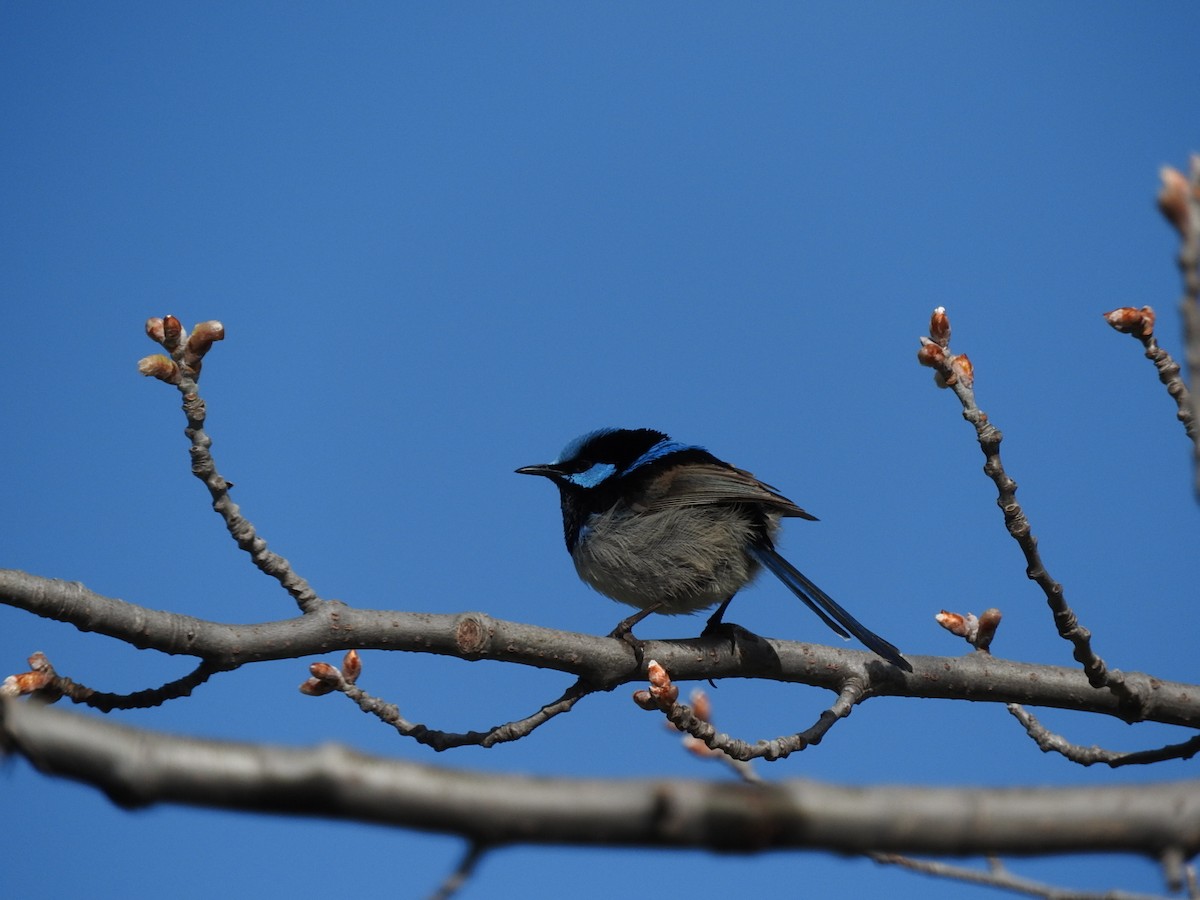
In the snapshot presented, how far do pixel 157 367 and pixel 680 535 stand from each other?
314 cm

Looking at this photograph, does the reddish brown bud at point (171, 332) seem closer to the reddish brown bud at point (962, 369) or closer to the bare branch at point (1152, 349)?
the reddish brown bud at point (962, 369)

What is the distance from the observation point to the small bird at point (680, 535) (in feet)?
20.5

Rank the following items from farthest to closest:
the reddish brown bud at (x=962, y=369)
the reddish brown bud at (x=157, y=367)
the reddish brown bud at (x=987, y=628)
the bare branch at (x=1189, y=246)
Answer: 1. the reddish brown bud at (x=987, y=628)
2. the reddish brown bud at (x=962, y=369)
3. the reddish brown bud at (x=157, y=367)
4. the bare branch at (x=1189, y=246)

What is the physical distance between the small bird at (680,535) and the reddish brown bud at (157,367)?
2.77 m

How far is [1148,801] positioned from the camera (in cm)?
173

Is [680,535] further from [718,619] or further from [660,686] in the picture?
[660,686]

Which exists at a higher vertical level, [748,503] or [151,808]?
[748,503]

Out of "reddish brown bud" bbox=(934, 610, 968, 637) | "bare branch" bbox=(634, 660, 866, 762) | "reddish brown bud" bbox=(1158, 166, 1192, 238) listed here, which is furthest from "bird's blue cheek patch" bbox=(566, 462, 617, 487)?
"reddish brown bud" bbox=(1158, 166, 1192, 238)

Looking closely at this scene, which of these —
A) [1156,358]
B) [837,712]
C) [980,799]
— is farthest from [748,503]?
[980,799]

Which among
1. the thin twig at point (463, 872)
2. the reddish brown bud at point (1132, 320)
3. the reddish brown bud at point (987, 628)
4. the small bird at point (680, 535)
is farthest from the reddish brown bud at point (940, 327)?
the thin twig at point (463, 872)

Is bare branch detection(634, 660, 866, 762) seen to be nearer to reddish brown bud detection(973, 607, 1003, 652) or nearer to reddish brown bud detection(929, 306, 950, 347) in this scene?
reddish brown bud detection(973, 607, 1003, 652)

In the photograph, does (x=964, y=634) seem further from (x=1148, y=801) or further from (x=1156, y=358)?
(x=1148, y=801)

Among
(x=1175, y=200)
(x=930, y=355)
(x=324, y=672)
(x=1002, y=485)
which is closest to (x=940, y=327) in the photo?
(x=930, y=355)

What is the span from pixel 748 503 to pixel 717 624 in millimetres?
1029
